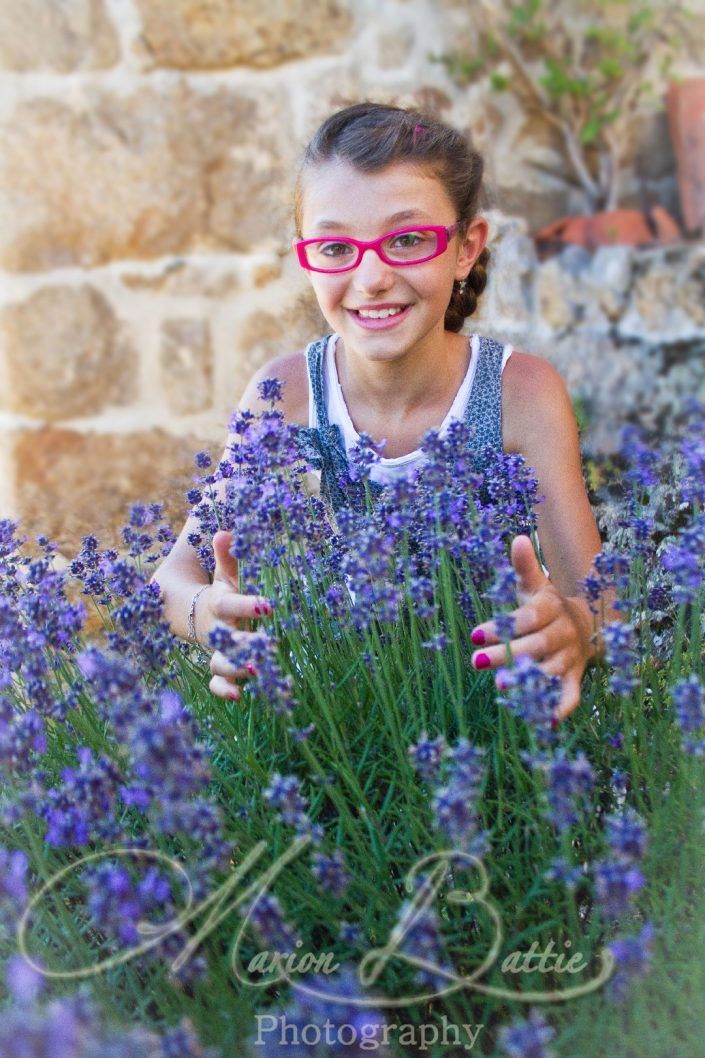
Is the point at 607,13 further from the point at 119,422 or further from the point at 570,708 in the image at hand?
the point at 570,708

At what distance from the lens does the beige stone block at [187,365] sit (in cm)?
321

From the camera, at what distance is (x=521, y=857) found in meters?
1.29

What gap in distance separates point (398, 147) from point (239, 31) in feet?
4.30

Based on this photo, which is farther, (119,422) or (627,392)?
(627,392)

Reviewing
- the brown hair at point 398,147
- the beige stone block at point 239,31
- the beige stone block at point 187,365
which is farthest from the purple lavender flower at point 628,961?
the beige stone block at point 239,31

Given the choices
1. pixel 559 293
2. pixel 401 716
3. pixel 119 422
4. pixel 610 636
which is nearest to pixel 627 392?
pixel 559 293

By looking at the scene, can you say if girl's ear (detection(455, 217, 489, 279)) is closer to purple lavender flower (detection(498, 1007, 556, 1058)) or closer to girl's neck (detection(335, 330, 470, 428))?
girl's neck (detection(335, 330, 470, 428))

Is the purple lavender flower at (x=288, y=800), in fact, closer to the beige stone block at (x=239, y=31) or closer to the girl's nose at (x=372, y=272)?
the girl's nose at (x=372, y=272)

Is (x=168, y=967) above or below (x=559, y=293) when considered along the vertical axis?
below

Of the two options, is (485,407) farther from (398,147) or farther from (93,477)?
(93,477)

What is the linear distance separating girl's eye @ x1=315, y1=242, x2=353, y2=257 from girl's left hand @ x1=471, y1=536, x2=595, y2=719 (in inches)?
31.8

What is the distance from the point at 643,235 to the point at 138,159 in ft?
5.34

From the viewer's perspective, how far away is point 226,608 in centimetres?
154

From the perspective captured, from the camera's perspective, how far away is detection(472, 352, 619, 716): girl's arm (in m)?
1.39
